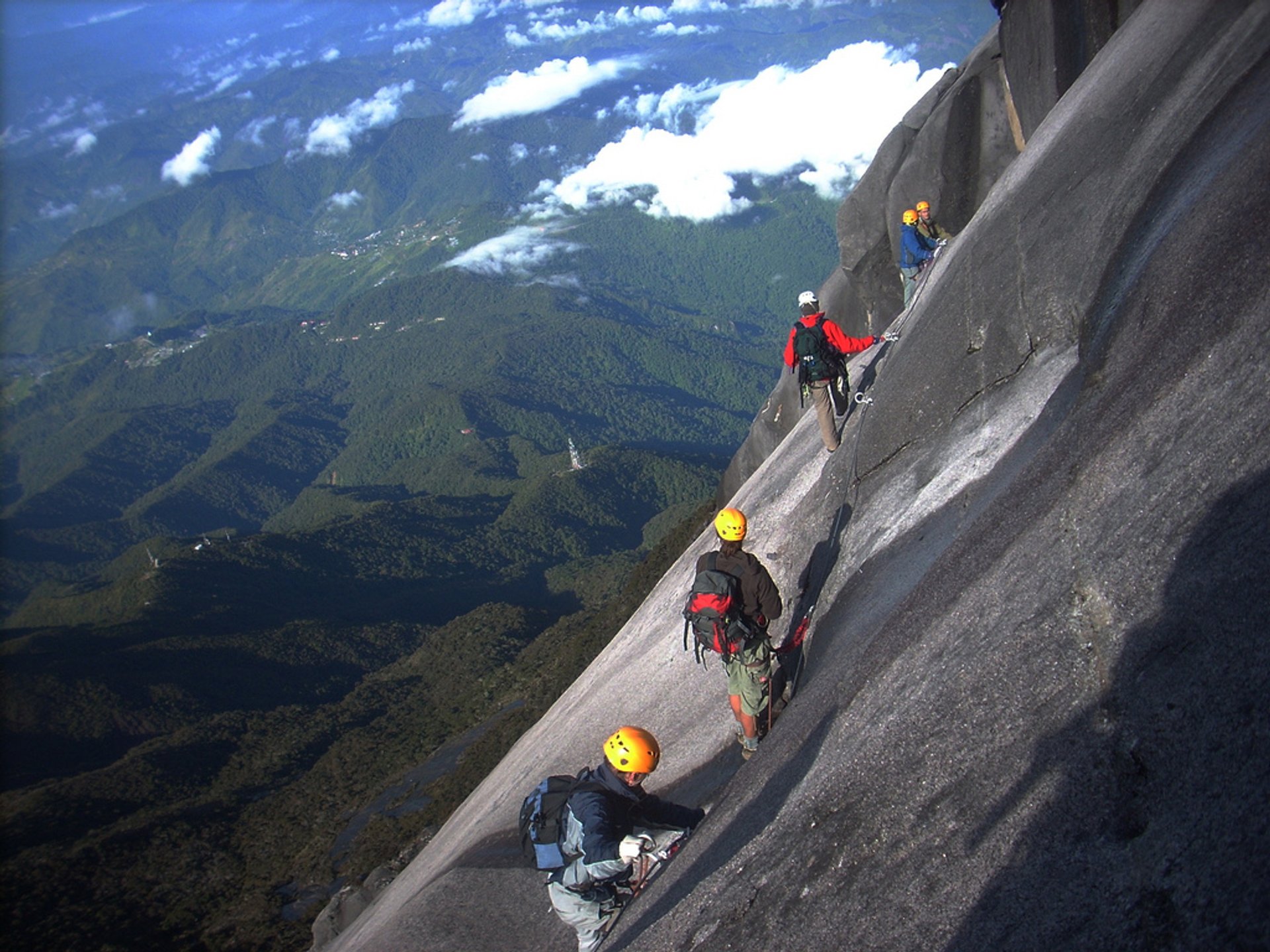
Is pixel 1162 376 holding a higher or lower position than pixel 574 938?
higher

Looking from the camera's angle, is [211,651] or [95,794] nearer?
[95,794]

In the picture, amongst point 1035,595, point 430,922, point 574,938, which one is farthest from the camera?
point 430,922

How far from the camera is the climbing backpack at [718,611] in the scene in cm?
1084

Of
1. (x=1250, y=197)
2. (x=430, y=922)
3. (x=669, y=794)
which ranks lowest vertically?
(x=430, y=922)

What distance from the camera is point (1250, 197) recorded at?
30.1ft

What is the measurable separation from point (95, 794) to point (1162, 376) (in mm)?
92902

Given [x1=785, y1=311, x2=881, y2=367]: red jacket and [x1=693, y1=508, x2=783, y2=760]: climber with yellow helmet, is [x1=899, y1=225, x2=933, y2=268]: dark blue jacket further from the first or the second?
[x1=693, y1=508, x2=783, y2=760]: climber with yellow helmet

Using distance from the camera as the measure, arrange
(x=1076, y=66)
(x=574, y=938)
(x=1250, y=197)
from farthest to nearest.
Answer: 1. (x=1076, y=66)
2. (x=574, y=938)
3. (x=1250, y=197)

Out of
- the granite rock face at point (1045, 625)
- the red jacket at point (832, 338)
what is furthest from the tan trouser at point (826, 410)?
the granite rock face at point (1045, 625)

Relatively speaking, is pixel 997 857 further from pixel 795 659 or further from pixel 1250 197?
pixel 1250 197

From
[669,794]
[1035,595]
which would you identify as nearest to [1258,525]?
[1035,595]

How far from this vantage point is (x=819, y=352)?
16828mm

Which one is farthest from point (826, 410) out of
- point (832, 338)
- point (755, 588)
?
point (755, 588)

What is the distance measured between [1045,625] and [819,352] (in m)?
9.70
